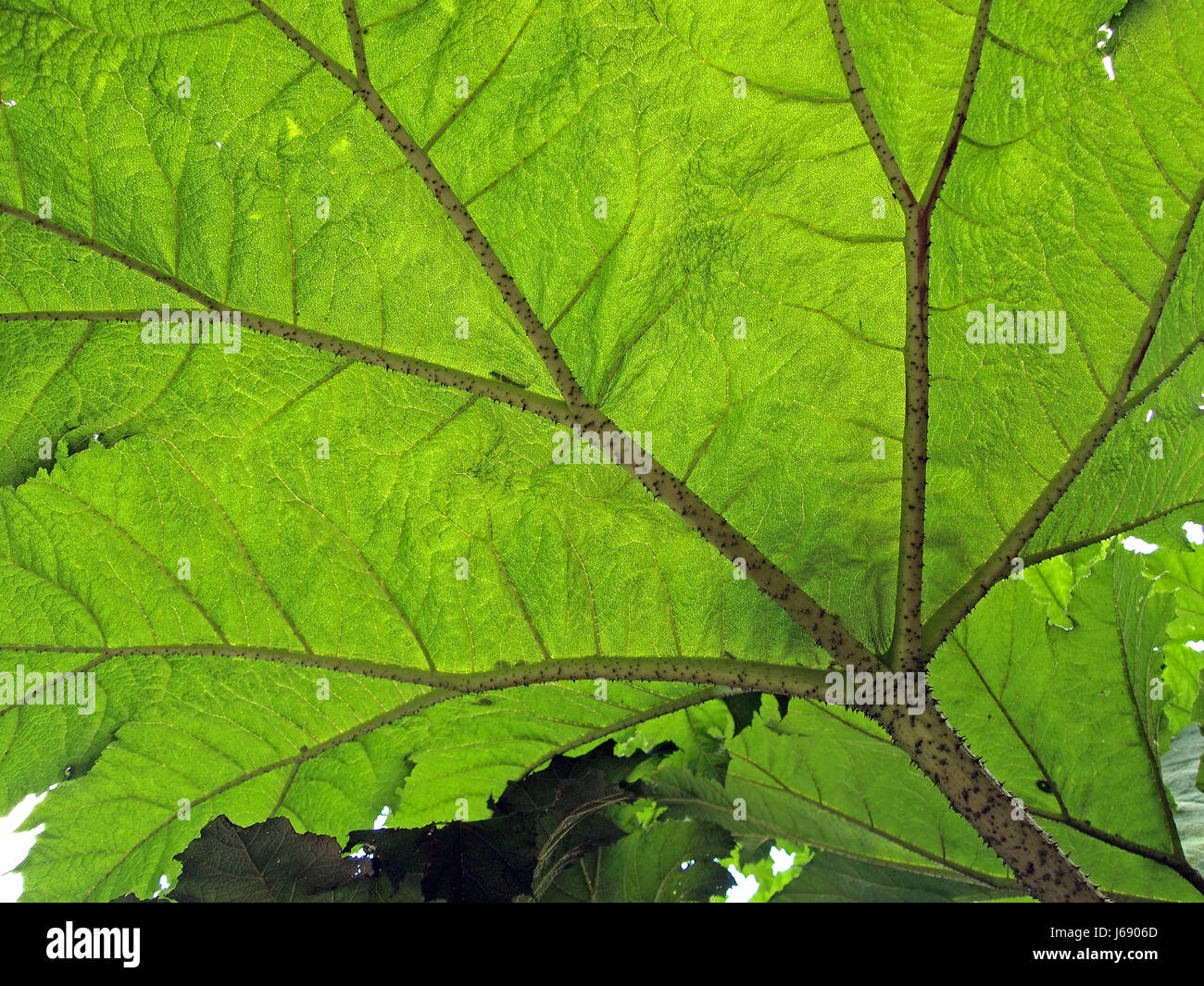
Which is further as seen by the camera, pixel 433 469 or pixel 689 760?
pixel 689 760

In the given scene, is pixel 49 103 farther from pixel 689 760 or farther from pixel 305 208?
pixel 689 760

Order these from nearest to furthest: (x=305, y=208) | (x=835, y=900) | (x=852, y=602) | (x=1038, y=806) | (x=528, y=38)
Answer: (x=528, y=38)
(x=305, y=208)
(x=852, y=602)
(x=1038, y=806)
(x=835, y=900)

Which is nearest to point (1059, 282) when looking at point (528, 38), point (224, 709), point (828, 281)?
point (828, 281)

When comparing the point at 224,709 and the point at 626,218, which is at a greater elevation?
the point at 626,218

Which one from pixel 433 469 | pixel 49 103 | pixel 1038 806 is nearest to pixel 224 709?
pixel 433 469

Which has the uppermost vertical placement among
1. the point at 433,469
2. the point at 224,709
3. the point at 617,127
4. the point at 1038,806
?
the point at 617,127

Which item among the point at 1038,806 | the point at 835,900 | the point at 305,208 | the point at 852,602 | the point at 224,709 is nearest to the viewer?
the point at 305,208
